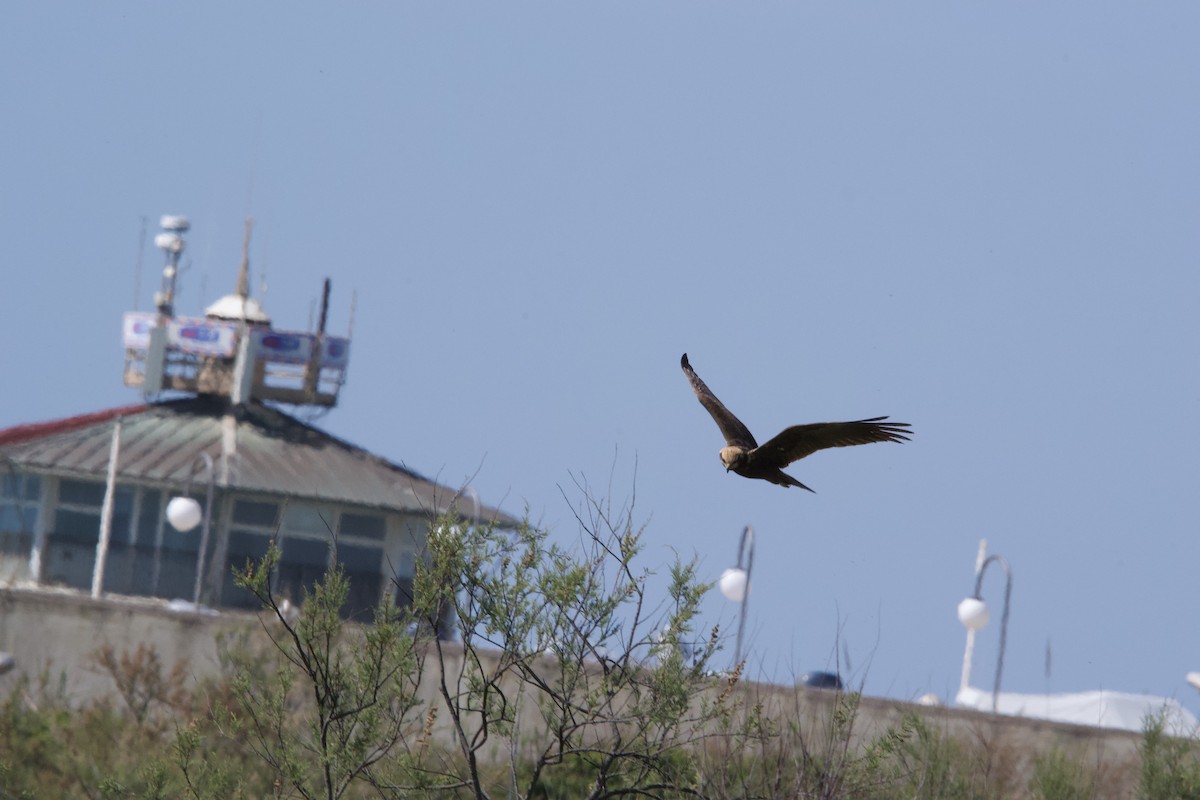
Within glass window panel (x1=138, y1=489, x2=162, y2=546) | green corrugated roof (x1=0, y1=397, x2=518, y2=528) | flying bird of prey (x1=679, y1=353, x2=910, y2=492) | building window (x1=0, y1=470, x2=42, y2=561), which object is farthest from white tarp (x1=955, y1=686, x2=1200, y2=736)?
building window (x1=0, y1=470, x2=42, y2=561)

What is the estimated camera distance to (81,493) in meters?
42.0

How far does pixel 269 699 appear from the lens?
1273 centimetres

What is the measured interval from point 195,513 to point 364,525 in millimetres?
11060

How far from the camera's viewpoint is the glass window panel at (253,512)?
42.1m

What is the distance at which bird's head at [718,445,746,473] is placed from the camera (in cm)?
1270

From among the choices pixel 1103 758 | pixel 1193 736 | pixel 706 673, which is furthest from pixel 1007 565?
pixel 706 673

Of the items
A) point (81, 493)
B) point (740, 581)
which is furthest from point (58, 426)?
point (740, 581)

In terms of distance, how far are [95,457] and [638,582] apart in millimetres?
31800

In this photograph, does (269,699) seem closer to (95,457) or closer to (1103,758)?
(1103,758)

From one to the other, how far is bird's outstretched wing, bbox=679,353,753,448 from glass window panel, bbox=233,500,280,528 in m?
28.5

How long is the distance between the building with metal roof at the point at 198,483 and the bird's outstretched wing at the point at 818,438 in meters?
27.9

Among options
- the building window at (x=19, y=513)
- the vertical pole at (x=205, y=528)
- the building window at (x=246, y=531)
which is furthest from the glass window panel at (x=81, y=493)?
the building window at (x=246, y=531)

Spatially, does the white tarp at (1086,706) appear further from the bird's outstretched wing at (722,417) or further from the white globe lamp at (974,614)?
the bird's outstretched wing at (722,417)

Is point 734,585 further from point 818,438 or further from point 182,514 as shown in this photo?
point 818,438
